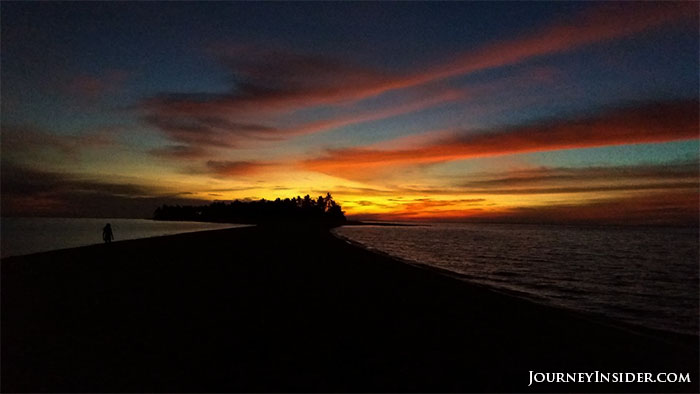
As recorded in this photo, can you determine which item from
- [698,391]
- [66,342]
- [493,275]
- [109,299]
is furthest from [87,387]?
[493,275]

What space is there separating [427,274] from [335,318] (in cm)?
975

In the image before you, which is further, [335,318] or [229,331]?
[335,318]

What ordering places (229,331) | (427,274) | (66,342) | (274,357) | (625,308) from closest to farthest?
(274,357)
(66,342)
(229,331)
(625,308)
(427,274)

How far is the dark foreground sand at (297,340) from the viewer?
656cm

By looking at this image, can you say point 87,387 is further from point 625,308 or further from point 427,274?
point 625,308

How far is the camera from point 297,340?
8461 mm

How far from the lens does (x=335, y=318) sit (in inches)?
408

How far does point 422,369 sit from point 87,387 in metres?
5.51

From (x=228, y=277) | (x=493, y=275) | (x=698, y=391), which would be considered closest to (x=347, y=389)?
(x=698, y=391)

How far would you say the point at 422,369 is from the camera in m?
7.05

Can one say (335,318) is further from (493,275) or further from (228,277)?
(493,275)

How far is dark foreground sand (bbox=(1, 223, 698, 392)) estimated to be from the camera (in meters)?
6.56

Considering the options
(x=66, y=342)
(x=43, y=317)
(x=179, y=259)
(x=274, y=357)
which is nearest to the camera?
(x=274, y=357)

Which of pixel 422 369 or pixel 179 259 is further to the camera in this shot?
pixel 179 259
